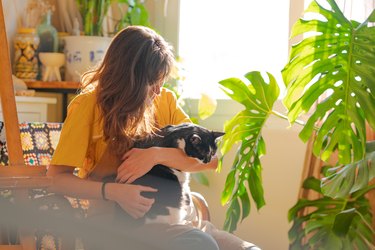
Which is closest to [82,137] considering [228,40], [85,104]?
[85,104]

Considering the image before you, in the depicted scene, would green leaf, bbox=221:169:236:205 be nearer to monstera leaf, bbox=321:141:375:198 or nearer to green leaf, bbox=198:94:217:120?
monstera leaf, bbox=321:141:375:198

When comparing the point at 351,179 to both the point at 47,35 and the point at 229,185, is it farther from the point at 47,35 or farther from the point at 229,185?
the point at 47,35

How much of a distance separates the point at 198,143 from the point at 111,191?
26cm

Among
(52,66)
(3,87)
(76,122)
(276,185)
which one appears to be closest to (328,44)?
(76,122)

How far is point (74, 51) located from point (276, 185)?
3.87 feet

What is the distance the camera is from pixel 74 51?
9.81 ft

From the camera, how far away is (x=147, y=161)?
153cm

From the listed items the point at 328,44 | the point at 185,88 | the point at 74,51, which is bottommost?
the point at 185,88

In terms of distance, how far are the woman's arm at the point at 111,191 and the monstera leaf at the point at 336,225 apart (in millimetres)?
705

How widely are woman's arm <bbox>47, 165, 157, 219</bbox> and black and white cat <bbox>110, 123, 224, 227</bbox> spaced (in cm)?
4

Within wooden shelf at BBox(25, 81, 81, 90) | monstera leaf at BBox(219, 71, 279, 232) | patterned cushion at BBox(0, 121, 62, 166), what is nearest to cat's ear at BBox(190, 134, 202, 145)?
monstera leaf at BBox(219, 71, 279, 232)

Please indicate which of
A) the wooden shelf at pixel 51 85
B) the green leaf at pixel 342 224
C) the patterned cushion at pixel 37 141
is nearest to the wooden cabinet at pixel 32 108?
the wooden shelf at pixel 51 85

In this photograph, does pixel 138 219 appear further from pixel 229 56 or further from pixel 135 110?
pixel 229 56

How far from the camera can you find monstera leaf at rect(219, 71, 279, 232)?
2.11m
